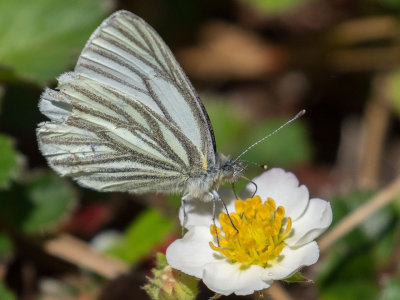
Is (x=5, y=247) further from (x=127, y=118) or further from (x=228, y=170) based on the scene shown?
(x=228, y=170)

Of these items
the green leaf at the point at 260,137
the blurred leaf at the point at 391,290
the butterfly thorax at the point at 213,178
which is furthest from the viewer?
the green leaf at the point at 260,137

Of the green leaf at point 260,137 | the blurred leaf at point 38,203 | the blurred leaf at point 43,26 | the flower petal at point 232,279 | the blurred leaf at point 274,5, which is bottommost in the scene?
A: the flower petal at point 232,279

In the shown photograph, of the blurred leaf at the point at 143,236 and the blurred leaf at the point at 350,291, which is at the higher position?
the blurred leaf at the point at 143,236

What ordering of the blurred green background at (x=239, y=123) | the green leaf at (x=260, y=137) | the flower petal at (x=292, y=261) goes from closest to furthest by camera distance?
the flower petal at (x=292, y=261), the blurred green background at (x=239, y=123), the green leaf at (x=260, y=137)

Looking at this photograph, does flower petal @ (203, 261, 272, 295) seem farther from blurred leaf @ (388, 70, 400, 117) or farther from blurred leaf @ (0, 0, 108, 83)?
blurred leaf @ (388, 70, 400, 117)

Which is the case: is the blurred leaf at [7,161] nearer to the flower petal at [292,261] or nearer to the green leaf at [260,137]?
the flower petal at [292,261]

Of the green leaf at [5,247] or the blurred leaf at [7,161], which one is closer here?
the blurred leaf at [7,161]

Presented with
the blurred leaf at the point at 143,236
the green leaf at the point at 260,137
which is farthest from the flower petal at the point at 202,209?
the green leaf at the point at 260,137
